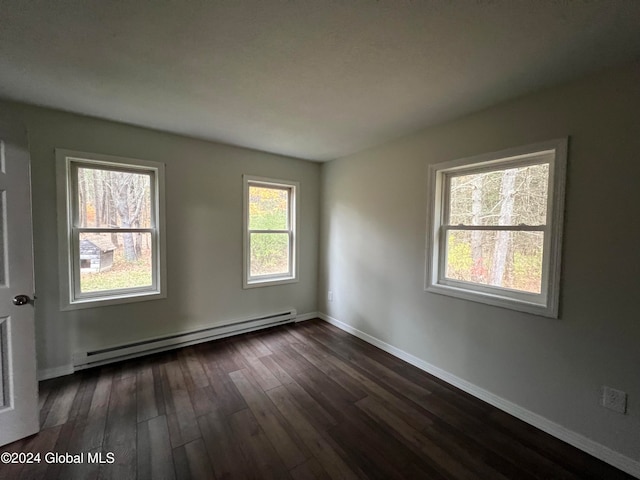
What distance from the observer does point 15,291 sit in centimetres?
169

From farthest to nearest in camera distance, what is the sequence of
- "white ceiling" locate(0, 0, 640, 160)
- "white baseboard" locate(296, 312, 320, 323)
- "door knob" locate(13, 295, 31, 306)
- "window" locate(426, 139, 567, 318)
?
"white baseboard" locate(296, 312, 320, 323) → "window" locate(426, 139, 567, 318) → "door knob" locate(13, 295, 31, 306) → "white ceiling" locate(0, 0, 640, 160)

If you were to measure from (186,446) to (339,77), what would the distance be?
8.56 feet

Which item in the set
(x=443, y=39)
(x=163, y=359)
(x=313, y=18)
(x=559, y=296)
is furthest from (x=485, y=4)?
(x=163, y=359)

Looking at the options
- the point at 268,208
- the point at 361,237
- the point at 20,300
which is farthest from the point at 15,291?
the point at 361,237

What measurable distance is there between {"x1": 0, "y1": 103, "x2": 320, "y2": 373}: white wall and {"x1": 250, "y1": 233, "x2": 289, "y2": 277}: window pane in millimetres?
232

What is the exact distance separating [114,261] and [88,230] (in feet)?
1.25

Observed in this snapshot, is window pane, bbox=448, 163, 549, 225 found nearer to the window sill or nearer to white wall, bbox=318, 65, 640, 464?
white wall, bbox=318, 65, 640, 464

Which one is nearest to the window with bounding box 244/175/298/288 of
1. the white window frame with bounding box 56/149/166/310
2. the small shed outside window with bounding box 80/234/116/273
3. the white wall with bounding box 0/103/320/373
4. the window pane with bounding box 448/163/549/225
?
the white wall with bounding box 0/103/320/373

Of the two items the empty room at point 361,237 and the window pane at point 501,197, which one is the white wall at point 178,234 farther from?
the window pane at point 501,197

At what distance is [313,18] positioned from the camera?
126cm

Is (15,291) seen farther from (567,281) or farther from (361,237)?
(567,281)

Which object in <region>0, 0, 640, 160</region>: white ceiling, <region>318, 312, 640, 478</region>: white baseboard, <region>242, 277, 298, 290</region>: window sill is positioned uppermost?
<region>0, 0, 640, 160</region>: white ceiling

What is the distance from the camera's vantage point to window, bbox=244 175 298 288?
3.48 m

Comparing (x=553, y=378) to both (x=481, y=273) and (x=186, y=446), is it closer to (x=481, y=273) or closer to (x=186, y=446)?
(x=481, y=273)
